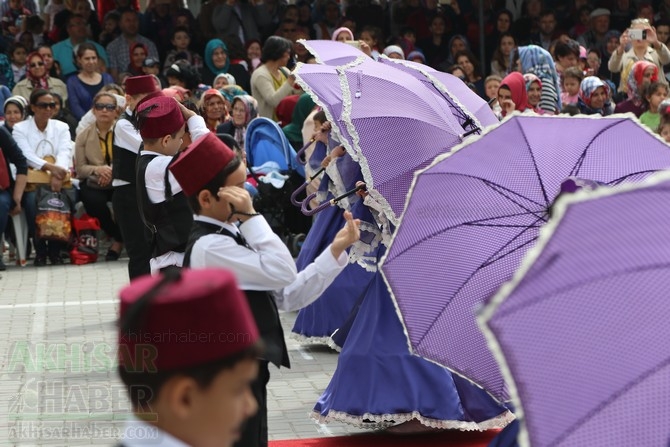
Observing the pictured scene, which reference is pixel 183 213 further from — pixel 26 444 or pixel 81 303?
pixel 81 303

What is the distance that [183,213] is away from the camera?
5.95 m

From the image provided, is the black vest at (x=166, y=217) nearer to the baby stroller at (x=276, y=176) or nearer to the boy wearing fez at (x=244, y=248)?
the boy wearing fez at (x=244, y=248)

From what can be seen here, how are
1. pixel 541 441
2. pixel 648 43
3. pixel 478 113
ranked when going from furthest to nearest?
1. pixel 648 43
2. pixel 478 113
3. pixel 541 441

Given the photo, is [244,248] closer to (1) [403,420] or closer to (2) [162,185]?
(2) [162,185]

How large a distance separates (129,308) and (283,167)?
388 inches

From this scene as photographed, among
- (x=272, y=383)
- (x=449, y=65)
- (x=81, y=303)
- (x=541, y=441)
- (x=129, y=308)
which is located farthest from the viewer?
(x=449, y=65)

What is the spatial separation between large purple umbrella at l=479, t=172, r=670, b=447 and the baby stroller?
27.9 ft

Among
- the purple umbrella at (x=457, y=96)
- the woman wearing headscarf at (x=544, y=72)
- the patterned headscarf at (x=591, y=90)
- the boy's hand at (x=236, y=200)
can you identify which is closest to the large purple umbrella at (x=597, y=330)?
the boy's hand at (x=236, y=200)

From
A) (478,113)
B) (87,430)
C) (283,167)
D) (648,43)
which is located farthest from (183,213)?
(648,43)

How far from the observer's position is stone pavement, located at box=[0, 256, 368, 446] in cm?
645

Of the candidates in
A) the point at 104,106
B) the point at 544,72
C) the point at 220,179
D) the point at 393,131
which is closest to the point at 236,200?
the point at 220,179

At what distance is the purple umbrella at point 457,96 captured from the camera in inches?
267

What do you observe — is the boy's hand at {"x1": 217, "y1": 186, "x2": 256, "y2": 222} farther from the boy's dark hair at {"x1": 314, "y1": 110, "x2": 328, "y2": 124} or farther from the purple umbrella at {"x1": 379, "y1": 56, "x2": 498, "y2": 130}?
the boy's dark hair at {"x1": 314, "y1": 110, "x2": 328, "y2": 124}

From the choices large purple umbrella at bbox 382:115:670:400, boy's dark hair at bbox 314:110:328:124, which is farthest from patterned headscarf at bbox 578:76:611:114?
large purple umbrella at bbox 382:115:670:400
